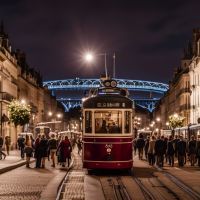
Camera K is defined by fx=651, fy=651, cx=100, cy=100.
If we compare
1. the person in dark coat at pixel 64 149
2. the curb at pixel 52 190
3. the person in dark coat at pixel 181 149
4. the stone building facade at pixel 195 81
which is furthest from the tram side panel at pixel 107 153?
the stone building facade at pixel 195 81

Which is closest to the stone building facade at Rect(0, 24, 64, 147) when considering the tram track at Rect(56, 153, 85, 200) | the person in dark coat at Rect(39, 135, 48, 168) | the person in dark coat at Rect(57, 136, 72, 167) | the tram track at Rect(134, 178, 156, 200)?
the person in dark coat at Rect(57, 136, 72, 167)

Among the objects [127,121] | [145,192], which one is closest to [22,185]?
[145,192]

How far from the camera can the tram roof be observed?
92.8 ft

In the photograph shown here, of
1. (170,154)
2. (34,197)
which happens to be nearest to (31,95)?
(170,154)

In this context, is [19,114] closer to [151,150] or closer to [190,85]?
[151,150]

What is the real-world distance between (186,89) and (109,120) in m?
84.2

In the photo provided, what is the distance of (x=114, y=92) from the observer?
30297 mm

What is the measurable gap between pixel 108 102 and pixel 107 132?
132 cm

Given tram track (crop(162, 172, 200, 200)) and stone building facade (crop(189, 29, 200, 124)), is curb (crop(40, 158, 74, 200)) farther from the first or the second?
stone building facade (crop(189, 29, 200, 124))

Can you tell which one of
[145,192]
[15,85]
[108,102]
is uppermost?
[15,85]

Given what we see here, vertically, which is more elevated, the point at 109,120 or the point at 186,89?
the point at 186,89

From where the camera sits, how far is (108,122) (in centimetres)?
2816

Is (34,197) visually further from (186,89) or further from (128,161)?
(186,89)

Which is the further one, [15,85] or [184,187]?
[15,85]
